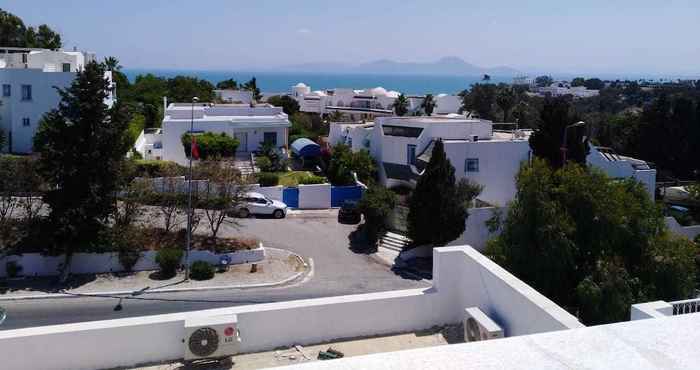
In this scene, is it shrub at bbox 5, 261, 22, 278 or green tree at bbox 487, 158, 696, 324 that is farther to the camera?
shrub at bbox 5, 261, 22, 278

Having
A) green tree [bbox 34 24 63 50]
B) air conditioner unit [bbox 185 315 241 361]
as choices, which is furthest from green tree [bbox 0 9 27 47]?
air conditioner unit [bbox 185 315 241 361]

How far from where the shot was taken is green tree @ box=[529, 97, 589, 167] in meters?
36.2

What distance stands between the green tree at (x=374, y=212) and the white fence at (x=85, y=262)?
7620mm

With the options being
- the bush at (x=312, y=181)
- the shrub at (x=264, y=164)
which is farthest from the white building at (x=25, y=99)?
the bush at (x=312, y=181)

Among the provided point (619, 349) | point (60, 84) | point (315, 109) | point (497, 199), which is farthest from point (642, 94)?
point (619, 349)

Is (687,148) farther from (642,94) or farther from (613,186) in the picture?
(642,94)

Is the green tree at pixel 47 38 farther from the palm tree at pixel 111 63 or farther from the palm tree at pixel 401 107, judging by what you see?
the palm tree at pixel 401 107

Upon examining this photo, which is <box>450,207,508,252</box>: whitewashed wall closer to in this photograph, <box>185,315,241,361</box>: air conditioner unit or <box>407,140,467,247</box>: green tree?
<box>407,140,467,247</box>: green tree

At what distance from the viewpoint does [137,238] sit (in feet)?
89.7

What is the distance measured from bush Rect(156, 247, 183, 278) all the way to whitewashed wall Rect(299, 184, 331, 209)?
11.3 meters

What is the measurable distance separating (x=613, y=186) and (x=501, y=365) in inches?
Result: 625

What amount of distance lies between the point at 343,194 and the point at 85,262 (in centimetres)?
1598

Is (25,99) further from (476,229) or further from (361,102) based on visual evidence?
(361,102)

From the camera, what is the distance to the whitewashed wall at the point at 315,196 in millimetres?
36406
